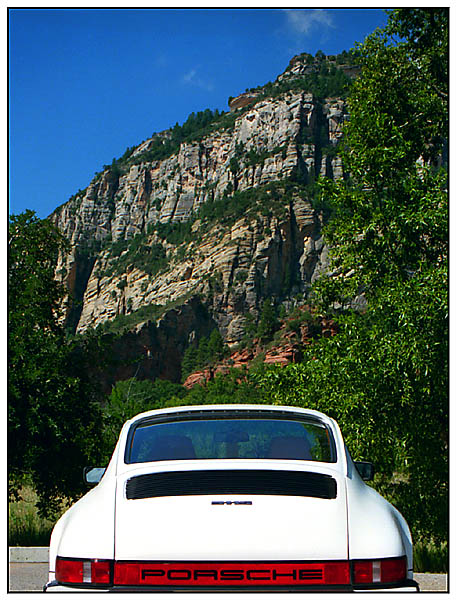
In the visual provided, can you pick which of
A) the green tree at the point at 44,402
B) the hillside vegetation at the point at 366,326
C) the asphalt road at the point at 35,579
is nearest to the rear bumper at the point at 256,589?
the asphalt road at the point at 35,579

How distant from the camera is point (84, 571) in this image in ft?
8.70

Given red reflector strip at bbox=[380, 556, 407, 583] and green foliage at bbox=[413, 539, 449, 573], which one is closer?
red reflector strip at bbox=[380, 556, 407, 583]

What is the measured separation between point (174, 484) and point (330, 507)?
71 centimetres

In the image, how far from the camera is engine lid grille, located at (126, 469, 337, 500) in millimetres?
2801

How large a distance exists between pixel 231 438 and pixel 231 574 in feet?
5.09

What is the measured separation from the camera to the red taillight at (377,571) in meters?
2.62

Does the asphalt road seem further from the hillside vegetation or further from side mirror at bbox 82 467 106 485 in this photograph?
side mirror at bbox 82 467 106 485

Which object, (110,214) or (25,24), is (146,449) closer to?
(25,24)

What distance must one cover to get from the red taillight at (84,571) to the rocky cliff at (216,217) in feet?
268

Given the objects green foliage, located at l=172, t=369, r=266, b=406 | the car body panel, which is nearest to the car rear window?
the car body panel

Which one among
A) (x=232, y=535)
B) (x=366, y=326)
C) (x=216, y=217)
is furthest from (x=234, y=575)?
(x=216, y=217)

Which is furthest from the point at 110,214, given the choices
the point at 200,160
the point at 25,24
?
the point at 25,24

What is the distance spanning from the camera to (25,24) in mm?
10055

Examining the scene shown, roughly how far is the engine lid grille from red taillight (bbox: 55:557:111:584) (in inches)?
12.3
